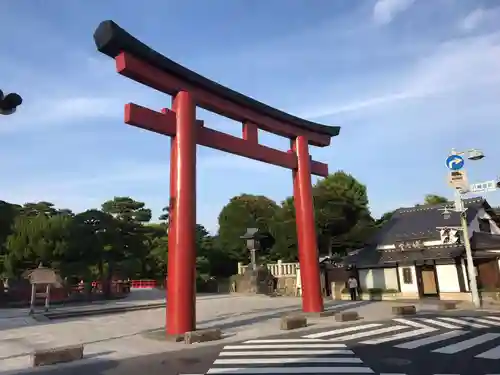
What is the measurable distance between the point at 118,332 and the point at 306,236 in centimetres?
730

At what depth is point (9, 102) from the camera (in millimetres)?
6629

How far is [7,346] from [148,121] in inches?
271

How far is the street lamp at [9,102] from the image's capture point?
659 centimetres

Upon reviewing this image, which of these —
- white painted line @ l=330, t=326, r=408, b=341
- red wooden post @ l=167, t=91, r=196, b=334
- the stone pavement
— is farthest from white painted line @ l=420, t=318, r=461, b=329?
red wooden post @ l=167, t=91, r=196, b=334

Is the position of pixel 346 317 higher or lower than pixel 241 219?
lower

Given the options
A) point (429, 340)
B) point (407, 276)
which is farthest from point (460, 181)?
point (429, 340)

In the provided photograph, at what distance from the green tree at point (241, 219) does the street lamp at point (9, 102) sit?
34.6 meters

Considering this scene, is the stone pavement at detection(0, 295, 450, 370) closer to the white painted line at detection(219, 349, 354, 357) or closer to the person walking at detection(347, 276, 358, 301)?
the white painted line at detection(219, 349, 354, 357)

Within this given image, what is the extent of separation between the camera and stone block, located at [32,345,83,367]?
7906mm

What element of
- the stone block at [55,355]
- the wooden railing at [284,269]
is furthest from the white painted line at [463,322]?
the wooden railing at [284,269]

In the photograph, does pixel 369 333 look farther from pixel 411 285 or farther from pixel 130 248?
pixel 130 248

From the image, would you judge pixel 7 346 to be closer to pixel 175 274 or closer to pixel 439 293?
pixel 175 274

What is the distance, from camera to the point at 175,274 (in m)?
10.6

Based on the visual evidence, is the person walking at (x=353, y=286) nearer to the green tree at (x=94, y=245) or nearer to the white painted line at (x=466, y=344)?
the white painted line at (x=466, y=344)
